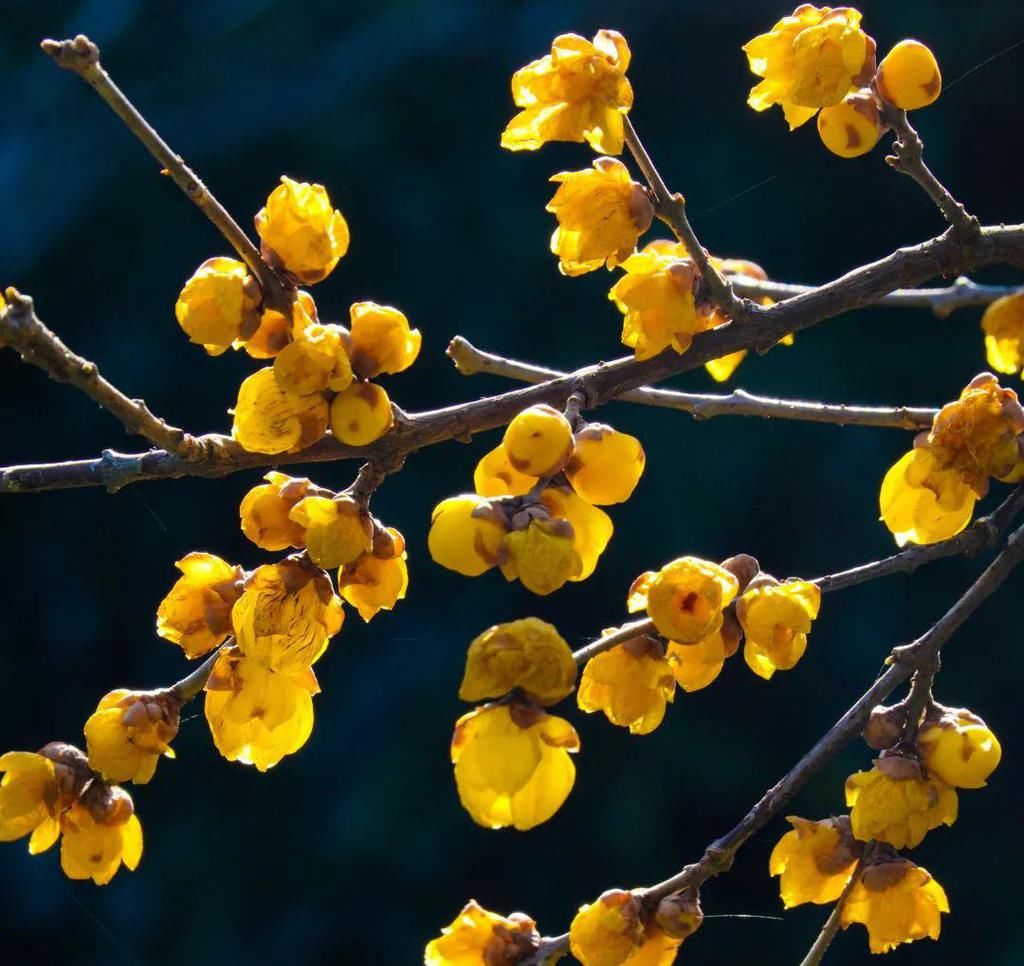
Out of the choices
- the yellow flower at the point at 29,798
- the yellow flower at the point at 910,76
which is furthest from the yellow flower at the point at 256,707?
the yellow flower at the point at 910,76

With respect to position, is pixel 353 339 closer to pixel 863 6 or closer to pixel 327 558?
pixel 327 558

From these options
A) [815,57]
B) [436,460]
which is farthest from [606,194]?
[436,460]

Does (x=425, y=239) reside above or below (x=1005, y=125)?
above

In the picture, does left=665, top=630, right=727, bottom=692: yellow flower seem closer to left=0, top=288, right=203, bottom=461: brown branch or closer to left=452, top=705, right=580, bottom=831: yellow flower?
left=452, top=705, right=580, bottom=831: yellow flower

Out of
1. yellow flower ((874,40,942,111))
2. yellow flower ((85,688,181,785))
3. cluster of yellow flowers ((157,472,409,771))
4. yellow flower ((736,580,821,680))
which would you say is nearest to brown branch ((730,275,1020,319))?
yellow flower ((874,40,942,111))

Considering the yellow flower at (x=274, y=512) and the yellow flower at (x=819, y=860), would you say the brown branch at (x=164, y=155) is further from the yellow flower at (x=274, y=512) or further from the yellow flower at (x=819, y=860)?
the yellow flower at (x=819, y=860)

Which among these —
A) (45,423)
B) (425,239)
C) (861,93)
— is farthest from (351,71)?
(861,93)

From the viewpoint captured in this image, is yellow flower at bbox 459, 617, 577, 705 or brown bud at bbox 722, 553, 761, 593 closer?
yellow flower at bbox 459, 617, 577, 705
